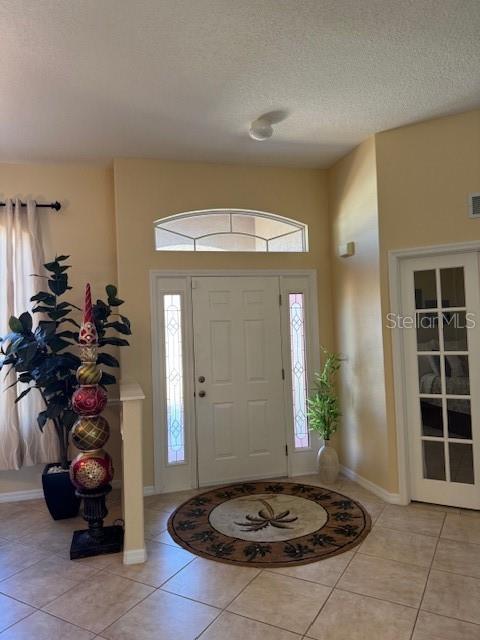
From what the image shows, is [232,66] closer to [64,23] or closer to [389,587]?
[64,23]

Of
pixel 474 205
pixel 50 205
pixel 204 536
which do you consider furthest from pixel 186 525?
pixel 474 205

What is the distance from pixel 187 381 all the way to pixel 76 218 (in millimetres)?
1839

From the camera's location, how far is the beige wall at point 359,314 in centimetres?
360

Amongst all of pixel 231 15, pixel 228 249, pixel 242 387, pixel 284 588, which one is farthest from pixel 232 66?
pixel 284 588

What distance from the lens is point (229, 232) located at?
418 centimetres

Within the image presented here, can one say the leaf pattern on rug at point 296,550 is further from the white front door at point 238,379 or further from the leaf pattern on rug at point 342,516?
the white front door at point 238,379

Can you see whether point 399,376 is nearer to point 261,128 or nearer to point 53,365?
point 261,128

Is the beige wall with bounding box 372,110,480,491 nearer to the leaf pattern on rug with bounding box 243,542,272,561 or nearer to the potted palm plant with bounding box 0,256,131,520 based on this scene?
the leaf pattern on rug with bounding box 243,542,272,561

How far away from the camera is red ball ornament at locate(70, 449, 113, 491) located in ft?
9.13

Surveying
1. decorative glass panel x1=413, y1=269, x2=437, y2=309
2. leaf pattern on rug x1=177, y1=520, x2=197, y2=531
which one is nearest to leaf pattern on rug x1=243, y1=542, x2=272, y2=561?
leaf pattern on rug x1=177, y1=520, x2=197, y2=531

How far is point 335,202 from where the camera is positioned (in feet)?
14.0

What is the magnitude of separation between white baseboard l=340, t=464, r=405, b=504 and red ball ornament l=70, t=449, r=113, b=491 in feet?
7.27

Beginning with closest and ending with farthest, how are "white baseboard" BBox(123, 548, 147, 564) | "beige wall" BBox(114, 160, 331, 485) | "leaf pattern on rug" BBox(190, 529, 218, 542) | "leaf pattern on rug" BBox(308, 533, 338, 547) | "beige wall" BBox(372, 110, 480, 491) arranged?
"white baseboard" BBox(123, 548, 147, 564) < "leaf pattern on rug" BBox(308, 533, 338, 547) < "leaf pattern on rug" BBox(190, 529, 218, 542) < "beige wall" BBox(372, 110, 480, 491) < "beige wall" BBox(114, 160, 331, 485)

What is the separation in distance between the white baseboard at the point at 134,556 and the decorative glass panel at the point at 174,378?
123 centimetres
